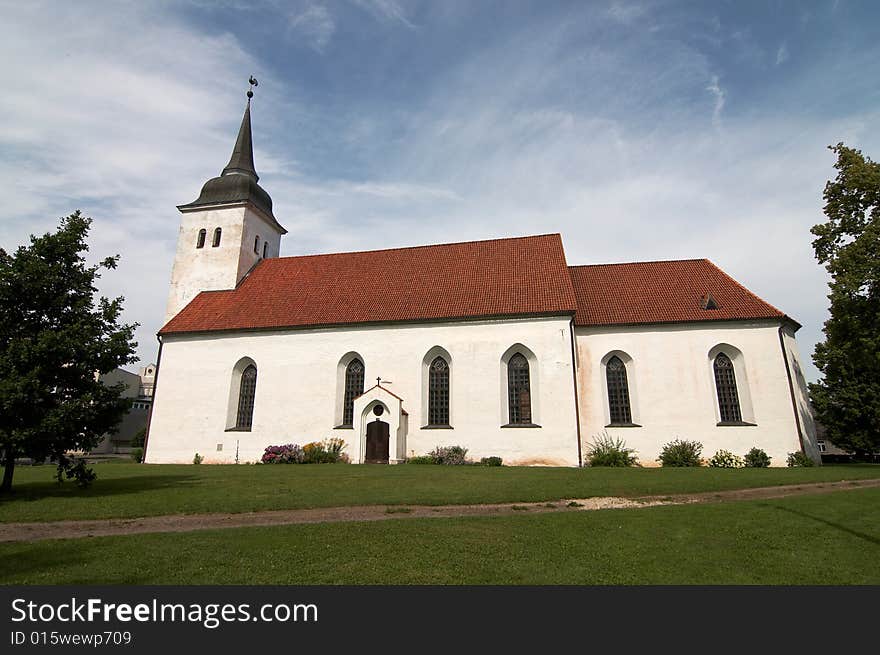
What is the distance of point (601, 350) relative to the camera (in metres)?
23.9

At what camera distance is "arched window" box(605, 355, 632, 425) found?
76.0ft

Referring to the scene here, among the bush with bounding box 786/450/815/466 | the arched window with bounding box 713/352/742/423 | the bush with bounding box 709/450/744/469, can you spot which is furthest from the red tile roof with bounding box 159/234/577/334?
the bush with bounding box 786/450/815/466

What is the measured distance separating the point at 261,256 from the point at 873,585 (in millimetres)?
32631

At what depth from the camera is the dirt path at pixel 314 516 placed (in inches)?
353

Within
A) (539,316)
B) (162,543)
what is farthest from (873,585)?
(539,316)

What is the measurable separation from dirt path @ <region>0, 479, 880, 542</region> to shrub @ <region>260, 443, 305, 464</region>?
13415 mm

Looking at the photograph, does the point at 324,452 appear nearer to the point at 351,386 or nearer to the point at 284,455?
the point at 284,455

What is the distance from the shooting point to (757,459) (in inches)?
837

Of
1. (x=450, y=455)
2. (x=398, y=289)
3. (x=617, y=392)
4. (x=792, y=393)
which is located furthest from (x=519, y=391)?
(x=792, y=393)

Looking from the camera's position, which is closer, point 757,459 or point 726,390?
point 757,459

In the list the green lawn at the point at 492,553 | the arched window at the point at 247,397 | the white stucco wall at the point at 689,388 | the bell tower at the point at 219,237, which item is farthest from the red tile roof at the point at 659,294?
the bell tower at the point at 219,237

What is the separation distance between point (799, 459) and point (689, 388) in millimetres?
4899

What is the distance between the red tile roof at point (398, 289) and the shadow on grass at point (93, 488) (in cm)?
1086

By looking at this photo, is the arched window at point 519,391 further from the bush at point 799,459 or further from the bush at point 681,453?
the bush at point 799,459
